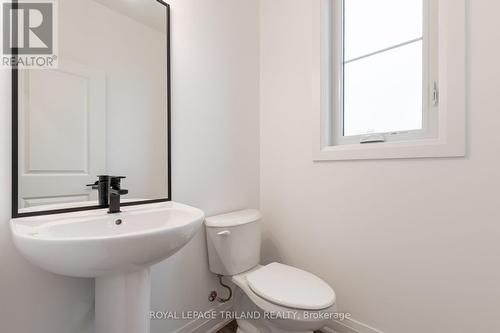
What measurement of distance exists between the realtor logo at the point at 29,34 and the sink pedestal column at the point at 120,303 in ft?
2.62

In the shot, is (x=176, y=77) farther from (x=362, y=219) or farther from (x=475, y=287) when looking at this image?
(x=475, y=287)

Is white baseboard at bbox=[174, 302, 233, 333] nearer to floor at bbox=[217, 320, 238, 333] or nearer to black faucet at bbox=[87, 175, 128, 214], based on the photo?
floor at bbox=[217, 320, 238, 333]

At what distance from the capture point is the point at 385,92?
132 cm

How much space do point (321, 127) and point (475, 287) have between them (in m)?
1.01

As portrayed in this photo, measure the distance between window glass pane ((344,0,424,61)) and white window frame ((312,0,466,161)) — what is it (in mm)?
57

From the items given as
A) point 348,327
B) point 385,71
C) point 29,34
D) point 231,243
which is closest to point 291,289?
point 231,243

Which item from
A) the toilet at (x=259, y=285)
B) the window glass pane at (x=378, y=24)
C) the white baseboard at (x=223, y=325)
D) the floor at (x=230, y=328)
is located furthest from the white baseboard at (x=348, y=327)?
the window glass pane at (x=378, y=24)

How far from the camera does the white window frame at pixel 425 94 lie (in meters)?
1.00

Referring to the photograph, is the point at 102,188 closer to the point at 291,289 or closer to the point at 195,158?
the point at 195,158

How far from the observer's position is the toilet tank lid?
1.27 meters

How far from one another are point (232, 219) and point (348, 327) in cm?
89

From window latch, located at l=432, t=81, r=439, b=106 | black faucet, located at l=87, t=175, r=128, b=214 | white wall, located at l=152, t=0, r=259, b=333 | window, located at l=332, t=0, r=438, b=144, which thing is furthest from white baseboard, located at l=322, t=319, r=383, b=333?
black faucet, located at l=87, t=175, r=128, b=214

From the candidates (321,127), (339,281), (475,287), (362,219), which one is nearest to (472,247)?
→ (475,287)

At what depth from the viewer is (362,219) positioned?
1.28 metres
